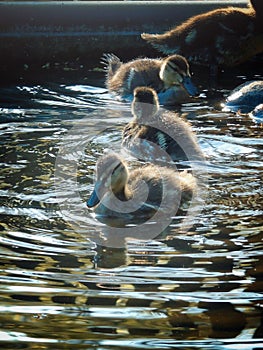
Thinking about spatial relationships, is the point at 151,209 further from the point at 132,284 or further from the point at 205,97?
the point at 205,97

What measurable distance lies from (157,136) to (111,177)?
46.4 inches

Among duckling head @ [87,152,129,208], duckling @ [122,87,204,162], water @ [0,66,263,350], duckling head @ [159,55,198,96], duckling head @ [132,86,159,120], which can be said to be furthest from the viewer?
duckling head @ [159,55,198,96]

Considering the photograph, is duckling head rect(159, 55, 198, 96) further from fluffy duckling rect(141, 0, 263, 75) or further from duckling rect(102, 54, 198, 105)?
fluffy duckling rect(141, 0, 263, 75)

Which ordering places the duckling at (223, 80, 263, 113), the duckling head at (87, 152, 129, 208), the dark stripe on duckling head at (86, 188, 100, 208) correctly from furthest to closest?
the duckling at (223, 80, 263, 113)
the duckling head at (87, 152, 129, 208)
the dark stripe on duckling head at (86, 188, 100, 208)

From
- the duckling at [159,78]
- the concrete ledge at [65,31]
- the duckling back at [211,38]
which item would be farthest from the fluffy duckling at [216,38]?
the duckling at [159,78]

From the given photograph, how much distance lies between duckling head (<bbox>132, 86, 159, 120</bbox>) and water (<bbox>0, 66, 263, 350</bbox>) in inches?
15.1

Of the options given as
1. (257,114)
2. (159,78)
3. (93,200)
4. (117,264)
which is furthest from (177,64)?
(117,264)

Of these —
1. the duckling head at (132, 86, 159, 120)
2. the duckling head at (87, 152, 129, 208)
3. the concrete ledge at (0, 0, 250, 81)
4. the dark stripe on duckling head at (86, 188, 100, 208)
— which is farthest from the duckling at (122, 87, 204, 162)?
the concrete ledge at (0, 0, 250, 81)

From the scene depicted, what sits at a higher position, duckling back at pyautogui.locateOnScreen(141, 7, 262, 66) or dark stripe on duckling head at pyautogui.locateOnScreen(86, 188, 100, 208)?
duckling back at pyautogui.locateOnScreen(141, 7, 262, 66)

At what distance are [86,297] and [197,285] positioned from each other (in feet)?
1.22

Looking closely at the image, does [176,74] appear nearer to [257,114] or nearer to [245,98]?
[245,98]

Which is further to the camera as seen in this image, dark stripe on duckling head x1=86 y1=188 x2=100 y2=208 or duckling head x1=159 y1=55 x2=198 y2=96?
duckling head x1=159 y1=55 x2=198 y2=96

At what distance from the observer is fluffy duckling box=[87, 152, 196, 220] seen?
4.04 m

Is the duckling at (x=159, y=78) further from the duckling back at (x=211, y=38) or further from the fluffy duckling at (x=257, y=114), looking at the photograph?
the duckling back at (x=211, y=38)
